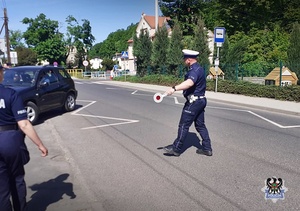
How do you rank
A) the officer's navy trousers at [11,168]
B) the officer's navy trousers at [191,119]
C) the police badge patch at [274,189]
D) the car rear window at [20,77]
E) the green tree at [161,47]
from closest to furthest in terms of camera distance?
the officer's navy trousers at [11,168], the police badge patch at [274,189], the officer's navy trousers at [191,119], the car rear window at [20,77], the green tree at [161,47]

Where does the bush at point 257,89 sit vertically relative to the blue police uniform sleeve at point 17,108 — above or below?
below

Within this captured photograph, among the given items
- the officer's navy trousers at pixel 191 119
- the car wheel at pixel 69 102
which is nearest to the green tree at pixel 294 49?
the car wheel at pixel 69 102

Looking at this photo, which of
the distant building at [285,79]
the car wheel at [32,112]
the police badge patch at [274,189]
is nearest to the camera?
the police badge patch at [274,189]

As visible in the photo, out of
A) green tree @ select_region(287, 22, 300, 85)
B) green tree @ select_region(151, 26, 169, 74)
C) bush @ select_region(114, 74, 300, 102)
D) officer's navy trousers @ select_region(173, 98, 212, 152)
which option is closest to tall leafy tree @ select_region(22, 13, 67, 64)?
green tree @ select_region(151, 26, 169, 74)

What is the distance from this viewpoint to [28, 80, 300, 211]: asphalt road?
11.6 ft

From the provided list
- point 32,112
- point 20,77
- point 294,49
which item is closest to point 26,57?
point 294,49

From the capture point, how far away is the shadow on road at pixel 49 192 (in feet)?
11.4

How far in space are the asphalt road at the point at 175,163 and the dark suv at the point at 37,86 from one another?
63cm

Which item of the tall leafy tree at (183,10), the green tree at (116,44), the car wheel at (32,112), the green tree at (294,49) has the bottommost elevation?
the car wheel at (32,112)

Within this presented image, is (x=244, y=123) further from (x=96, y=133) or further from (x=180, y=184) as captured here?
(x=180, y=184)

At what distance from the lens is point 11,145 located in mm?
2494

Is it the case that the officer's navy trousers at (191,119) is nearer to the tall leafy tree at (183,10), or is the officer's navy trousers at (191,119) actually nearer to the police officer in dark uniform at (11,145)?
the police officer in dark uniform at (11,145)

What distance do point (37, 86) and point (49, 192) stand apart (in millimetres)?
5169

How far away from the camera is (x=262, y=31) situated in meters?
39.7
